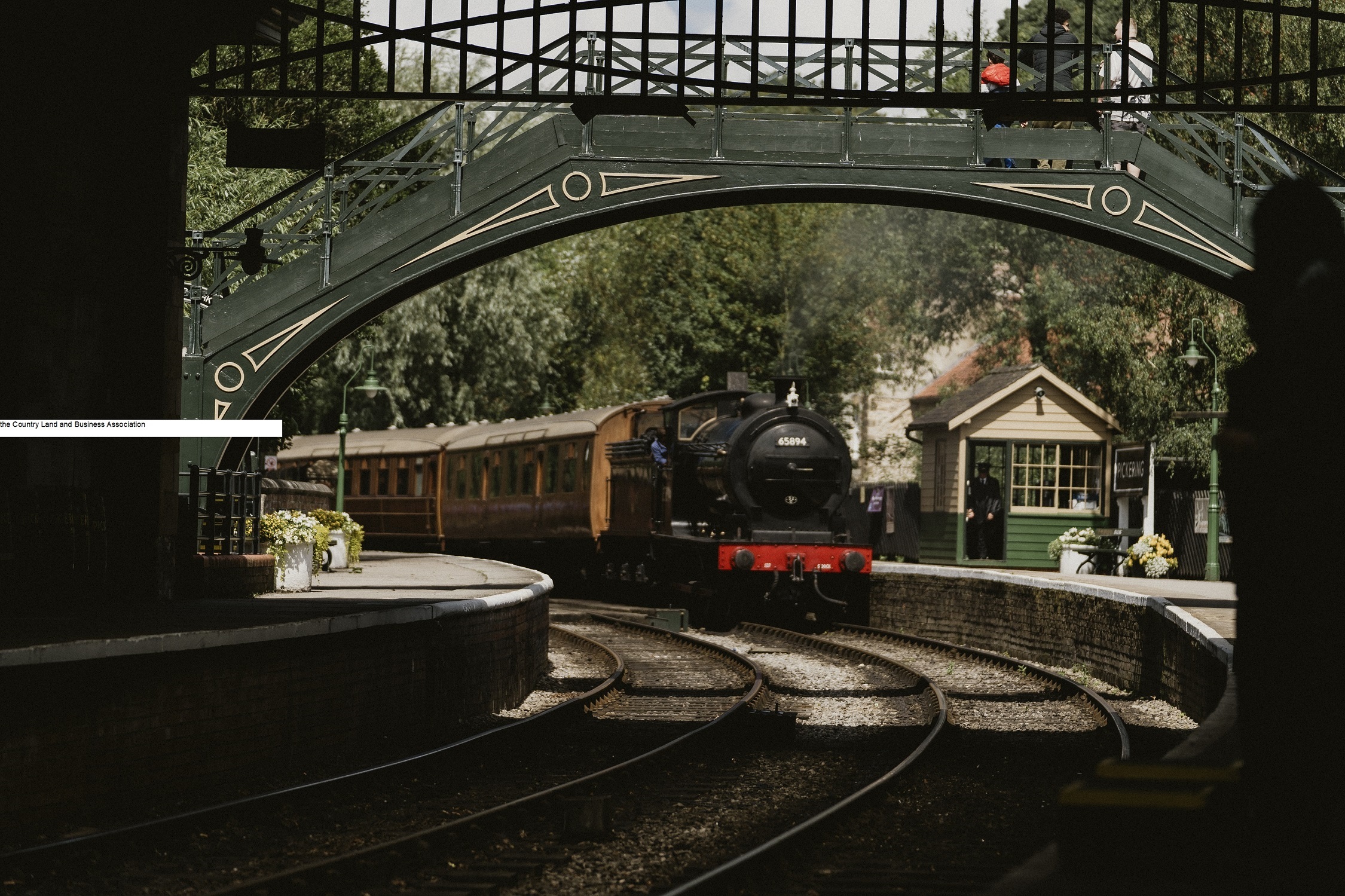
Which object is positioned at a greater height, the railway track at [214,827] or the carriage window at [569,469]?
the carriage window at [569,469]

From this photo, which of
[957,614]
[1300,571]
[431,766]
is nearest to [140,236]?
[431,766]

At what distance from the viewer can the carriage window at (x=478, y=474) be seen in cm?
3077

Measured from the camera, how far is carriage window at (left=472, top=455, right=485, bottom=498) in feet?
101

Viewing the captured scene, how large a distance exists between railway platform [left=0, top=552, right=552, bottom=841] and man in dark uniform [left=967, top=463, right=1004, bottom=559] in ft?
54.0

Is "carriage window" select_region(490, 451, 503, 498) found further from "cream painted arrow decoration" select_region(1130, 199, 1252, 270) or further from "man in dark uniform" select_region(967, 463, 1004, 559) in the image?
"cream painted arrow decoration" select_region(1130, 199, 1252, 270)

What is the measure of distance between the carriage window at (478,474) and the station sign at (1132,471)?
1158 cm

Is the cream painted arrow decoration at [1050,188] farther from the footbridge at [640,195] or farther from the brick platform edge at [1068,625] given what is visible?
the brick platform edge at [1068,625]

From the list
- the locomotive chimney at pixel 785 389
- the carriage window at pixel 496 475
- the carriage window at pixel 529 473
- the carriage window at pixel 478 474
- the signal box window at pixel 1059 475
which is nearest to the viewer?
the locomotive chimney at pixel 785 389

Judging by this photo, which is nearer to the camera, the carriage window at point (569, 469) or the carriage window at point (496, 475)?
the carriage window at point (569, 469)

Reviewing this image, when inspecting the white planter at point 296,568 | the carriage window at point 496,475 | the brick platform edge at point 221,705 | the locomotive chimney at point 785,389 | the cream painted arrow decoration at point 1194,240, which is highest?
the cream painted arrow decoration at point 1194,240

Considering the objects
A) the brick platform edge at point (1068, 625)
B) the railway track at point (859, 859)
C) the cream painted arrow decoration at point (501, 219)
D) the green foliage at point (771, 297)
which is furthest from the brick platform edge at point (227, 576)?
the green foliage at point (771, 297)

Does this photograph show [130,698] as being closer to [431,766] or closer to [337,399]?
[431,766]

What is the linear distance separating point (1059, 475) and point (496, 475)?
1023cm

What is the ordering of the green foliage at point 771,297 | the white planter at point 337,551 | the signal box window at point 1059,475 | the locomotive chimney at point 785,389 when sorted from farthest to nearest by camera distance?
the green foliage at point 771,297 < the signal box window at point 1059,475 < the locomotive chimney at point 785,389 < the white planter at point 337,551
